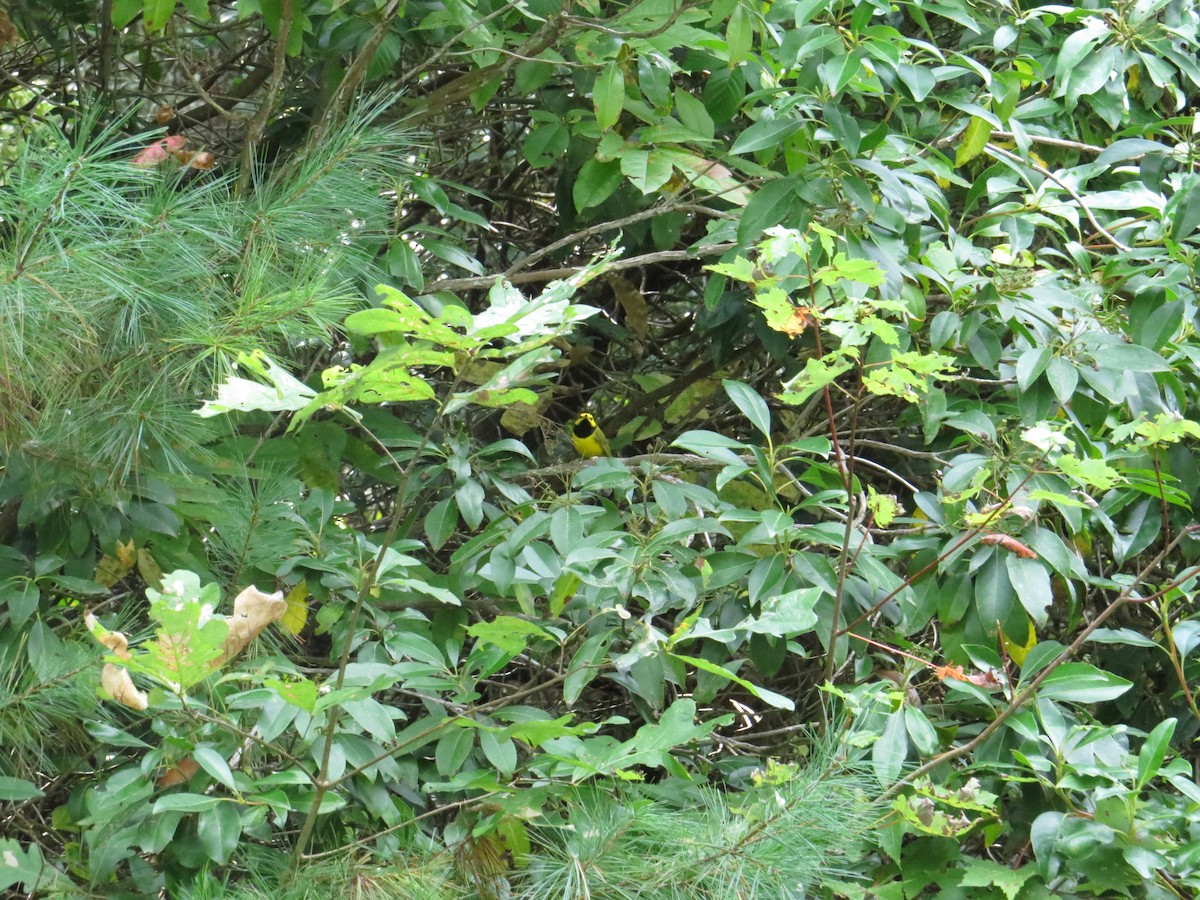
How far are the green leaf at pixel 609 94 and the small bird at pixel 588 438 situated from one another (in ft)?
2.78

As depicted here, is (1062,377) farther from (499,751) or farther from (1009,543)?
(499,751)

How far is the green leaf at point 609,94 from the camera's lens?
183 centimetres

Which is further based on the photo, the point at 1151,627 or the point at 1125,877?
the point at 1151,627

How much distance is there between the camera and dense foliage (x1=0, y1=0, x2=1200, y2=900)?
1259 mm

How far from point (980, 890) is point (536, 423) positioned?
3.96 ft

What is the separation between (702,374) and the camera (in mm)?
2561

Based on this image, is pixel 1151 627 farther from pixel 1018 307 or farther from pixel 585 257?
pixel 585 257

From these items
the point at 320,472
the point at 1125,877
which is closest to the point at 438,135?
the point at 320,472

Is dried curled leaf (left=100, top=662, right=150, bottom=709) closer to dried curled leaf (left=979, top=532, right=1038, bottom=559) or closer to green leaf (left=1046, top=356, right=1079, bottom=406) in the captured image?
dried curled leaf (left=979, top=532, right=1038, bottom=559)

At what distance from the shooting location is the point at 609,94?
1.83 meters

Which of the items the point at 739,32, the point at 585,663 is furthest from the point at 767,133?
the point at 585,663

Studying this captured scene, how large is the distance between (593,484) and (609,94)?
0.61 m

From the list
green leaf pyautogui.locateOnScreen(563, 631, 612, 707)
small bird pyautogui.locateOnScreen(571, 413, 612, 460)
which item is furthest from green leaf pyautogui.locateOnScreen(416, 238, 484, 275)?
green leaf pyautogui.locateOnScreen(563, 631, 612, 707)

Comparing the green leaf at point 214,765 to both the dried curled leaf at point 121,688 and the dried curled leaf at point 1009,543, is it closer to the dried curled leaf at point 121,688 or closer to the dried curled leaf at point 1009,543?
the dried curled leaf at point 121,688
